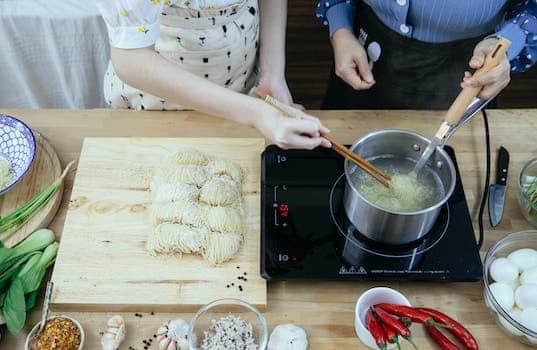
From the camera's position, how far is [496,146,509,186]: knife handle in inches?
49.8

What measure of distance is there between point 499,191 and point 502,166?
8 cm

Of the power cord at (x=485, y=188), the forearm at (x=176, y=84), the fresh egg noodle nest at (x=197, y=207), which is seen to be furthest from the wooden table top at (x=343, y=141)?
the forearm at (x=176, y=84)

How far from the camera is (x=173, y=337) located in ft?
3.35

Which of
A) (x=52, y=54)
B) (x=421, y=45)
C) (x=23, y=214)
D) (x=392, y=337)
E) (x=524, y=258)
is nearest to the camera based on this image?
(x=392, y=337)

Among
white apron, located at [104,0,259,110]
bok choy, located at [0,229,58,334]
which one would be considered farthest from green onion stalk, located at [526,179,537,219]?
bok choy, located at [0,229,58,334]

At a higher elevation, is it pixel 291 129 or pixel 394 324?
pixel 291 129

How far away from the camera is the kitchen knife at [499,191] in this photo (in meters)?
1.21

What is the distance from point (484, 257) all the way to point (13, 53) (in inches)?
64.3

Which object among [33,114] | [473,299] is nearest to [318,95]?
[33,114]

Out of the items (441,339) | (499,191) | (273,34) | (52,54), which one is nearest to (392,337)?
(441,339)

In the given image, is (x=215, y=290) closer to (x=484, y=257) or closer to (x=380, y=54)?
(x=484, y=257)

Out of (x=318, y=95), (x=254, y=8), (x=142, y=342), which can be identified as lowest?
(x=318, y=95)

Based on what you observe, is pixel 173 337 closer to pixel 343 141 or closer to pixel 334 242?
pixel 334 242

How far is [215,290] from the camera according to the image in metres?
1.08
